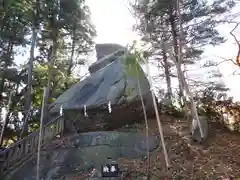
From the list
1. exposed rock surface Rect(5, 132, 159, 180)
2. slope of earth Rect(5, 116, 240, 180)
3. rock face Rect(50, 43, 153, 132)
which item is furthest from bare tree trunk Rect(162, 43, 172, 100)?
exposed rock surface Rect(5, 132, 159, 180)

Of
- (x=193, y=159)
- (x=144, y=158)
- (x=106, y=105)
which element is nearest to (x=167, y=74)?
(x=106, y=105)

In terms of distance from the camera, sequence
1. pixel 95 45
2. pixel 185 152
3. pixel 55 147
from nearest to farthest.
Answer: pixel 185 152
pixel 55 147
pixel 95 45

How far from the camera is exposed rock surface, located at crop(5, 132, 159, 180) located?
8750 millimetres

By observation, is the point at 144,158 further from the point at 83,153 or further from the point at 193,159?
the point at 83,153

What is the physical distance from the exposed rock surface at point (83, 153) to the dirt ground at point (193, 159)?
0.64 metres

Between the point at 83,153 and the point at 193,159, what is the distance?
362cm

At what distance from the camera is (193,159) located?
8320 mm

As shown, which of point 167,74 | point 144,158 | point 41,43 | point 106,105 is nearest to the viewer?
point 144,158

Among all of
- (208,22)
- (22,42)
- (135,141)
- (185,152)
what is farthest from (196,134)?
(22,42)

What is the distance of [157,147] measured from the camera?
9.33 meters

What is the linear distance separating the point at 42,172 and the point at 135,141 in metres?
3.23

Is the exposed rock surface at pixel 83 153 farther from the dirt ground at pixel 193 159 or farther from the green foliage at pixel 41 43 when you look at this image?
the green foliage at pixel 41 43

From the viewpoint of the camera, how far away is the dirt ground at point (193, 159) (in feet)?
24.1

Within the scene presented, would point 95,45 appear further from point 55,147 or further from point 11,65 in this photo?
point 55,147
